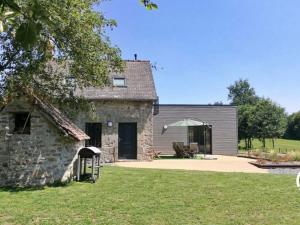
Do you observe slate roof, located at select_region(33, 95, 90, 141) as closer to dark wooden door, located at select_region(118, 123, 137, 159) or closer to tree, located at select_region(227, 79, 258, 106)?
dark wooden door, located at select_region(118, 123, 137, 159)

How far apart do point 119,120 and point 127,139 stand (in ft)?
4.04

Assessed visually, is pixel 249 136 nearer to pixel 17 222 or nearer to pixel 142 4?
pixel 17 222

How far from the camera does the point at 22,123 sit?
43.2 ft

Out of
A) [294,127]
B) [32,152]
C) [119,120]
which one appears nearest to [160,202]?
[32,152]

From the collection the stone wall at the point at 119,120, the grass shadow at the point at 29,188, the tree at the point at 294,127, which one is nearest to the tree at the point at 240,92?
the tree at the point at 294,127

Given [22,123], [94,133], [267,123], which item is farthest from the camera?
[267,123]

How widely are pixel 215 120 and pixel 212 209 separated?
20412 millimetres

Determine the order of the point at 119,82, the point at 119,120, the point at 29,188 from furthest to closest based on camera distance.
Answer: the point at 119,82 → the point at 119,120 → the point at 29,188

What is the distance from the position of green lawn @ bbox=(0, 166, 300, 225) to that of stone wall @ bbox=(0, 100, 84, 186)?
817mm

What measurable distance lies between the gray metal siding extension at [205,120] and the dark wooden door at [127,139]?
6.41 metres

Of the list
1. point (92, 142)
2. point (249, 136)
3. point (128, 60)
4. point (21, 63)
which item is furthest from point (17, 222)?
point (249, 136)

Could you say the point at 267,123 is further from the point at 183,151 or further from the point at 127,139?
the point at 127,139

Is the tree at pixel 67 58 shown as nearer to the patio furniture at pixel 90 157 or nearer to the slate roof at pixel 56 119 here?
the slate roof at pixel 56 119

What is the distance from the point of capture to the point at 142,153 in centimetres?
2211
